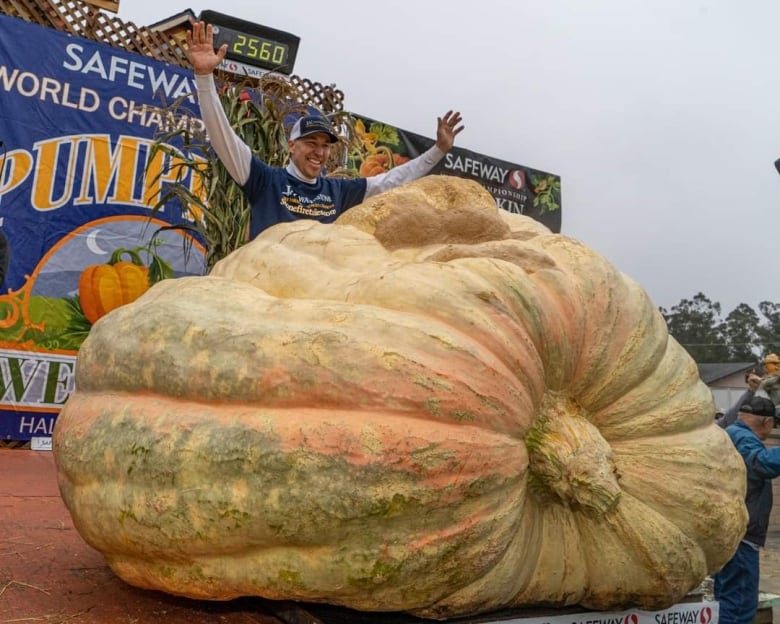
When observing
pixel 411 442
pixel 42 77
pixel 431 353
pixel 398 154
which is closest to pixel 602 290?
pixel 431 353

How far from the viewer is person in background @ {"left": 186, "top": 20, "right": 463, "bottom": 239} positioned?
2.84m

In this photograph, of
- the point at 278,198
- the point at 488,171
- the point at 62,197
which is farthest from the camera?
the point at 488,171

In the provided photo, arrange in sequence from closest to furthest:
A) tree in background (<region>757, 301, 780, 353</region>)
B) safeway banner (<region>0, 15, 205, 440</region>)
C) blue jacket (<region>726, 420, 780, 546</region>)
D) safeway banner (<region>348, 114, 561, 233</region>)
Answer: blue jacket (<region>726, 420, 780, 546</region>), safeway banner (<region>0, 15, 205, 440</region>), safeway banner (<region>348, 114, 561, 233</region>), tree in background (<region>757, 301, 780, 353</region>)

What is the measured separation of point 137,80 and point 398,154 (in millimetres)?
3095

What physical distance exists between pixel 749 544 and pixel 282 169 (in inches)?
129

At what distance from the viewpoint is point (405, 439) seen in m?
1.41

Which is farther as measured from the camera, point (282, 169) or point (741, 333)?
point (741, 333)

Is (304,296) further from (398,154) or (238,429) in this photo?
(398,154)

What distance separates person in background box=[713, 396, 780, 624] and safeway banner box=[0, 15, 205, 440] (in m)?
4.07

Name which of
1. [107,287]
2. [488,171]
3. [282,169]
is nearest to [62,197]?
[107,287]

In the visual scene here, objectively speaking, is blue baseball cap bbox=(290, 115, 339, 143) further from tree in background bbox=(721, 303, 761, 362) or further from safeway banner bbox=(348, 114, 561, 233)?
tree in background bbox=(721, 303, 761, 362)

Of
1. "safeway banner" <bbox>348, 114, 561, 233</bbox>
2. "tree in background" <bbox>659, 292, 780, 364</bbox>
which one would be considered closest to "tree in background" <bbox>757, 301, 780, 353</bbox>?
"tree in background" <bbox>659, 292, 780, 364</bbox>

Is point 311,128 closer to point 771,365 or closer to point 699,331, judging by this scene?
point 771,365

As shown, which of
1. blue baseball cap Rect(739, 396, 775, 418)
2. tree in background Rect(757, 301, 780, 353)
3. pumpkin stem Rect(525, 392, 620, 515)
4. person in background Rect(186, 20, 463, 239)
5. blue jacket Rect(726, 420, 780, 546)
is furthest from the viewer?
tree in background Rect(757, 301, 780, 353)
